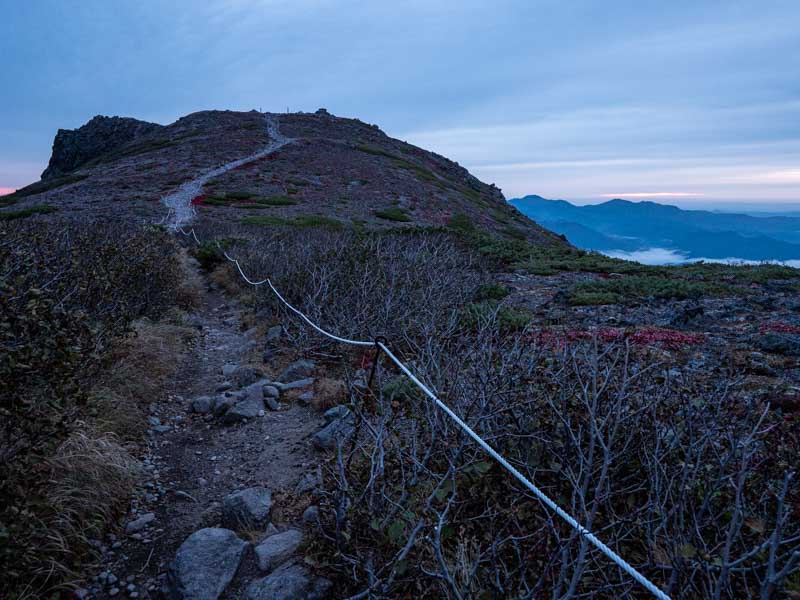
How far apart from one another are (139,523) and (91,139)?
7821 cm

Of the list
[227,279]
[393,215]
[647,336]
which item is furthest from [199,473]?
[393,215]

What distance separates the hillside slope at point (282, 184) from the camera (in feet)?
86.1

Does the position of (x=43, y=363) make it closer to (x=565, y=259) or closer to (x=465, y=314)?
(x=465, y=314)

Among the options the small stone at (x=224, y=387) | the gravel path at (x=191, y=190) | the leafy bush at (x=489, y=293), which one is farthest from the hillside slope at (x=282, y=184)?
the small stone at (x=224, y=387)

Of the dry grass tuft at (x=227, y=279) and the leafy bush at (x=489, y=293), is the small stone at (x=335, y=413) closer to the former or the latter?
the leafy bush at (x=489, y=293)

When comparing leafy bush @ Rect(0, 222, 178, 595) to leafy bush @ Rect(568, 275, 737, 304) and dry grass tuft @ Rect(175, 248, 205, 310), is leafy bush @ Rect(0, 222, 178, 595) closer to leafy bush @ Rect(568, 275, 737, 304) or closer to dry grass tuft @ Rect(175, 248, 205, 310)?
dry grass tuft @ Rect(175, 248, 205, 310)

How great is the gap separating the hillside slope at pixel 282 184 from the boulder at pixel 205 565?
19.6 m

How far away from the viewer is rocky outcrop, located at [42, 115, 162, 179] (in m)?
65.2

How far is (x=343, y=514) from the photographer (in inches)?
103

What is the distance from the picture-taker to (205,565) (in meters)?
2.84

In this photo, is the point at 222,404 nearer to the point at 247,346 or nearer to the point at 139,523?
the point at 139,523

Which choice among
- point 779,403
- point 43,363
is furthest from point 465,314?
point 43,363

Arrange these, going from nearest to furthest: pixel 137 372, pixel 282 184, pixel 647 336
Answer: pixel 137 372, pixel 647 336, pixel 282 184

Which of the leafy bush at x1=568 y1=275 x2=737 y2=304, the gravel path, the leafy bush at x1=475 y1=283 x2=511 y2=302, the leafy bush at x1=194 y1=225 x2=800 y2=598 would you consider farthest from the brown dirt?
the gravel path
